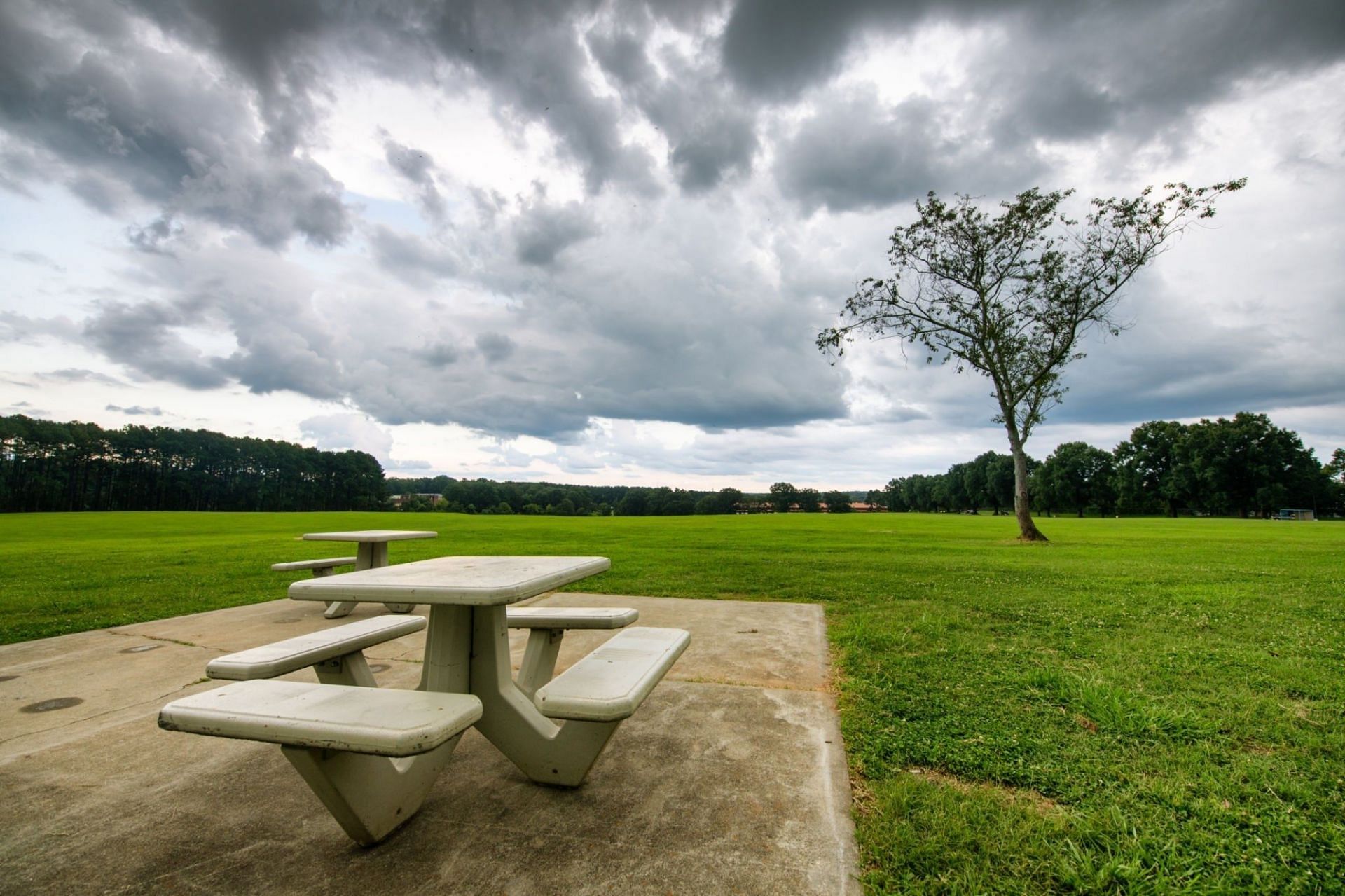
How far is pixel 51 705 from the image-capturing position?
367cm

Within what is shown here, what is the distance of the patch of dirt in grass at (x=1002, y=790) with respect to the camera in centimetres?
242

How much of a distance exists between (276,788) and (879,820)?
109 inches

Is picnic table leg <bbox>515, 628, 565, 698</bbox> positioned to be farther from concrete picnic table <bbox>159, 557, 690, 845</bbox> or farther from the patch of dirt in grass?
the patch of dirt in grass

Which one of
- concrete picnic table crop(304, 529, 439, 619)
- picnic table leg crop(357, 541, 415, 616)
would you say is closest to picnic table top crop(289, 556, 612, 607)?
concrete picnic table crop(304, 529, 439, 619)

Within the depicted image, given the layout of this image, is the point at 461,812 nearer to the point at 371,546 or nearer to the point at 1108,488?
the point at 371,546

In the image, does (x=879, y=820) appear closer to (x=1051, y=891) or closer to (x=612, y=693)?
(x=1051, y=891)

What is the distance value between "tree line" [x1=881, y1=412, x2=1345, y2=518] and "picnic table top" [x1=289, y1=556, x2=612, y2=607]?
88.8 metres

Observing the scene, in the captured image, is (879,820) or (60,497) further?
(60,497)

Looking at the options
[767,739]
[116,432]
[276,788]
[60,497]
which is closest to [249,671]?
[276,788]

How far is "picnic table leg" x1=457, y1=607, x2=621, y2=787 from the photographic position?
2600 millimetres

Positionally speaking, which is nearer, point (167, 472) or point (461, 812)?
point (461, 812)

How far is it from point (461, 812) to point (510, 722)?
1.28ft

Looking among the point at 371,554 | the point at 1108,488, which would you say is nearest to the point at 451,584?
the point at 371,554

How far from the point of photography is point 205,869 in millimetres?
2088
